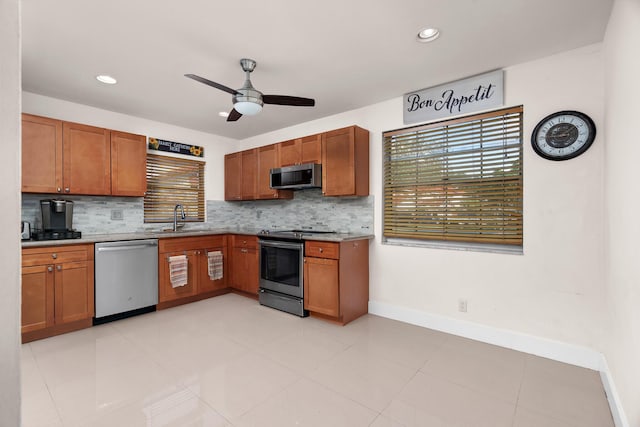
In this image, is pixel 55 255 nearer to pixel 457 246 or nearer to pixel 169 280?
pixel 169 280

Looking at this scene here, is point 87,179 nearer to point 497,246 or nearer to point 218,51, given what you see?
point 218,51

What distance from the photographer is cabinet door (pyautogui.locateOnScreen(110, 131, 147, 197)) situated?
12.1 feet

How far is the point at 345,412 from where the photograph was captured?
1.86 meters

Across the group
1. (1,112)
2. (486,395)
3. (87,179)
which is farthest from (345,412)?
(87,179)

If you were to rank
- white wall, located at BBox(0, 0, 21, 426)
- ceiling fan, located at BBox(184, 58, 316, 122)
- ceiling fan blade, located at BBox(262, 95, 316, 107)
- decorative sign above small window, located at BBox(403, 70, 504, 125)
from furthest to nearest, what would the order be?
decorative sign above small window, located at BBox(403, 70, 504, 125) → ceiling fan blade, located at BBox(262, 95, 316, 107) → ceiling fan, located at BBox(184, 58, 316, 122) → white wall, located at BBox(0, 0, 21, 426)

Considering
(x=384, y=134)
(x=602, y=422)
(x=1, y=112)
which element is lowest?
(x=602, y=422)

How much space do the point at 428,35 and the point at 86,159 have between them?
12.4 ft

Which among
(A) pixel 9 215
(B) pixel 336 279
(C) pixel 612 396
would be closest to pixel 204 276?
(B) pixel 336 279

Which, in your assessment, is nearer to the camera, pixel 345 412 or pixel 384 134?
pixel 345 412

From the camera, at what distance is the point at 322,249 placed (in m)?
3.39

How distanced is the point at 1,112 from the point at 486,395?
2652 mm

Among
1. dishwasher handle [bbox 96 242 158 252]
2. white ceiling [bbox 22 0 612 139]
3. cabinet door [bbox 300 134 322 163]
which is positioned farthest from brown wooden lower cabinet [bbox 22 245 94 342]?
cabinet door [bbox 300 134 322 163]

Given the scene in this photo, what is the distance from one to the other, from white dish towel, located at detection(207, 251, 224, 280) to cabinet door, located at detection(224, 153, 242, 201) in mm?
1070

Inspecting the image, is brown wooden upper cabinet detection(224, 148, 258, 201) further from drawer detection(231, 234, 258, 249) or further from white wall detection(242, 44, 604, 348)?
white wall detection(242, 44, 604, 348)
